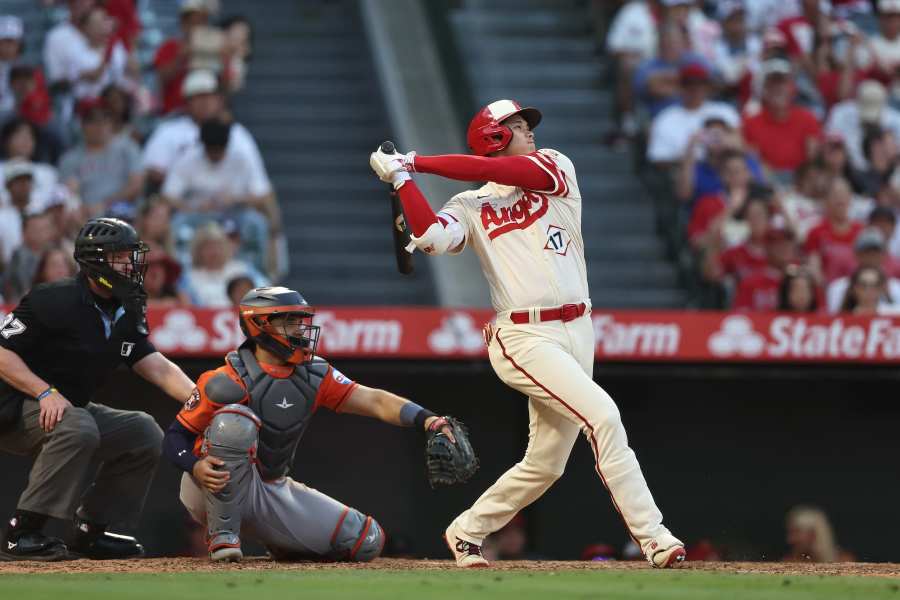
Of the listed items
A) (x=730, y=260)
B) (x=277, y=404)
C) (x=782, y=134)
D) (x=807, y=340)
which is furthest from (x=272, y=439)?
(x=782, y=134)

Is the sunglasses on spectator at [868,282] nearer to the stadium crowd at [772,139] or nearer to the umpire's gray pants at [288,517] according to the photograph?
the stadium crowd at [772,139]

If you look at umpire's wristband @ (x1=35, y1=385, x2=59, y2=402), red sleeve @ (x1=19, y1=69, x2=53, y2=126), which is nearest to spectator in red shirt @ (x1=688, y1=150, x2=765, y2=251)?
red sleeve @ (x1=19, y1=69, x2=53, y2=126)

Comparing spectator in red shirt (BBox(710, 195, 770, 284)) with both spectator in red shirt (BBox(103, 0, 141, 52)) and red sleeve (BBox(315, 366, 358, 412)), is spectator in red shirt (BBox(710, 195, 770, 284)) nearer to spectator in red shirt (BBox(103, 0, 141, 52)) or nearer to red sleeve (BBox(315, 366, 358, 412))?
red sleeve (BBox(315, 366, 358, 412))

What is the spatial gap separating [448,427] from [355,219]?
5.70 metres

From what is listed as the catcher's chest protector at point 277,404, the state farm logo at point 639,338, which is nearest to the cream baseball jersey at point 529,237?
the catcher's chest protector at point 277,404

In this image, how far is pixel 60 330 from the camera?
6992 mm

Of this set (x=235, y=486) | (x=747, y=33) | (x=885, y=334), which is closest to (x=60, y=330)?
(x=235, y=486)

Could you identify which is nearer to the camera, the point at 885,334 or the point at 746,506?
the point at 885,334

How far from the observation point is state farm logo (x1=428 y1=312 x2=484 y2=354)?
9.74m

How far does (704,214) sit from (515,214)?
477cm

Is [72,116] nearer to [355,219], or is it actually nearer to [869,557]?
[355,219]

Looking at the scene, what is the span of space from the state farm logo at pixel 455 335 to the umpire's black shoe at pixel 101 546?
113 inches

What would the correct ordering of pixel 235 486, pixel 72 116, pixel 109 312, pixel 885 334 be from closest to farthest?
pixel 235 486 → pixel 109 312 → pixel 885 334 → pixel 72 116

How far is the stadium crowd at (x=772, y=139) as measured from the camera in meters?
10.7
